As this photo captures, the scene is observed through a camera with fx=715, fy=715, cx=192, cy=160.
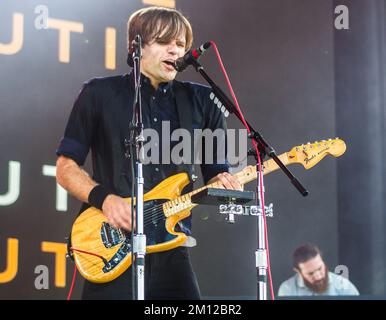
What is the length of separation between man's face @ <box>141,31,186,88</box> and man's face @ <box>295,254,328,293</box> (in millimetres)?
1929

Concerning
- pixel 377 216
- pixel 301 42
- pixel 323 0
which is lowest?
pixel 377 216

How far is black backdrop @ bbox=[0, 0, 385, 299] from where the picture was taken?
4.53 metres

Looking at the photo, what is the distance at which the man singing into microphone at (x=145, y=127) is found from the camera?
3.32m

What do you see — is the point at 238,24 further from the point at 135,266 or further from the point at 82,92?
the point at 135,266

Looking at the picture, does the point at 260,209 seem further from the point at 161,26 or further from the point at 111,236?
the point at 161,26

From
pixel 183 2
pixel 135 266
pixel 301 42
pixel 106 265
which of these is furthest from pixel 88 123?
pixel 301 42

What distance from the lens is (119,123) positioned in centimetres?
358

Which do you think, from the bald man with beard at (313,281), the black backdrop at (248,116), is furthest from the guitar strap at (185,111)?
the bald man with beard at (313,281)

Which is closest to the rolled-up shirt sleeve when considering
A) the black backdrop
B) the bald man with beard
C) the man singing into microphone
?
the man singing into microphone

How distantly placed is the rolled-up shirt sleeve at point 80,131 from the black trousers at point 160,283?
644mm

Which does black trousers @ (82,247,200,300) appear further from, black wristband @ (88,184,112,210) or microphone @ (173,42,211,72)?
microphone @ (173,42,211,72)

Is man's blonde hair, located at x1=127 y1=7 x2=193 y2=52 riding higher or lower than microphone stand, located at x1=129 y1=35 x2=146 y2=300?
higher

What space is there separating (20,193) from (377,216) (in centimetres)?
250

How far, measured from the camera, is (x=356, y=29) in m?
5.32
